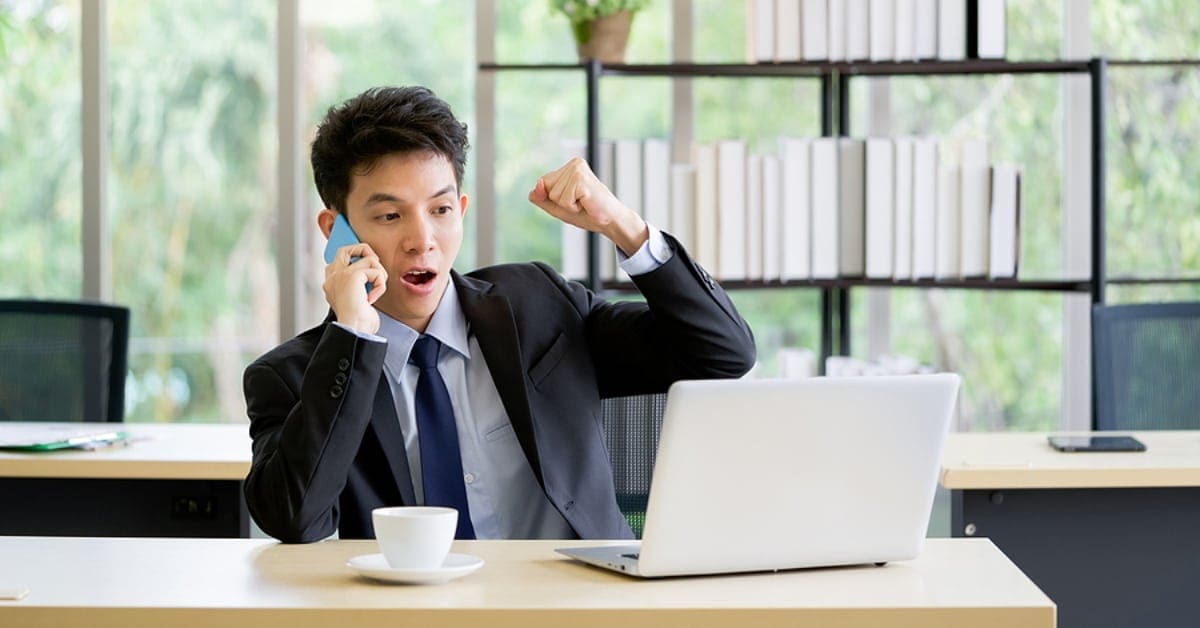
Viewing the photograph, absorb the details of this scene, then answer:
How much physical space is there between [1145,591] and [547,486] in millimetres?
1139

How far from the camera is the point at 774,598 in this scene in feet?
4.68

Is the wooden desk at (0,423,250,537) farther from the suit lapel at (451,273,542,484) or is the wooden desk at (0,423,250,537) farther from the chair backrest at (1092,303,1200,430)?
the chair backrest at (1092,303,1200,430)

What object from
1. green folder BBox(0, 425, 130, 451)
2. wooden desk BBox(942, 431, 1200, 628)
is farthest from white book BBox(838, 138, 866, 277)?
green folder BBox(0, 425, 130, 451)

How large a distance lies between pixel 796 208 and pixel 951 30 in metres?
0.56

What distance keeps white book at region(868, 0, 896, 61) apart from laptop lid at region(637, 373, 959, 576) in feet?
7.01

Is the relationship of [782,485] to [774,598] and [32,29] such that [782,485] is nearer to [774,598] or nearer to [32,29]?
[774,598]

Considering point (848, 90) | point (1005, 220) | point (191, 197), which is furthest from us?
point (191, 197)

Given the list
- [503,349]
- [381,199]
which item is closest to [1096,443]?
[503,349]

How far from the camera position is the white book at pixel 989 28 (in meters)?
3.52

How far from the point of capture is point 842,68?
3.55m

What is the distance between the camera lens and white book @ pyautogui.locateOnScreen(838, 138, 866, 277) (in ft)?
11.6

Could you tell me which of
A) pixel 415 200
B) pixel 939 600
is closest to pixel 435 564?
pixel 939 600

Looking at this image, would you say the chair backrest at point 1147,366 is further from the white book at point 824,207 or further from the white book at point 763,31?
the white book at point 763,31

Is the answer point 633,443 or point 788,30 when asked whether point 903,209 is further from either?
point 633,443
